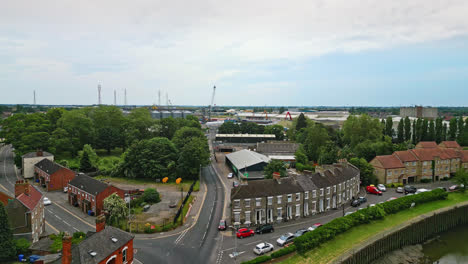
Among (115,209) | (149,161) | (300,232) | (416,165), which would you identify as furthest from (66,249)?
(416,165)

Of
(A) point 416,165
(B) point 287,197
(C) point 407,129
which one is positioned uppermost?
(C) point 407,129

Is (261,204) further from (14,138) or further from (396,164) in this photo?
(14,138)

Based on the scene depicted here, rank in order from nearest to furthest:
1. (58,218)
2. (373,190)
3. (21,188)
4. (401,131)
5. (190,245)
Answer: (190,245), (21,188), (58,218), (373,190), (401,131)

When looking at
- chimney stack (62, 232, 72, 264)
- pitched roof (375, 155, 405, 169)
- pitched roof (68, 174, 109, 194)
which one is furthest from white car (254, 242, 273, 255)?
pitched roof (375, 155, 405, 169)

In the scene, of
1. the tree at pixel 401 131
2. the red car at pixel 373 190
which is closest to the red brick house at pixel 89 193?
the red car at pixel 373 190

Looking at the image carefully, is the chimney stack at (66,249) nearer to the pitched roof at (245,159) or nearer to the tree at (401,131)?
the pitched roof at (245,159)

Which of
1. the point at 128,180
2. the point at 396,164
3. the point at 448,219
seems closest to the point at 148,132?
the point at 128,180

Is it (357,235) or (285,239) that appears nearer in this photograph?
(285,239)

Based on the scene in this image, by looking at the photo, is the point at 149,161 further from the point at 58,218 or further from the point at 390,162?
the point at 390,162
